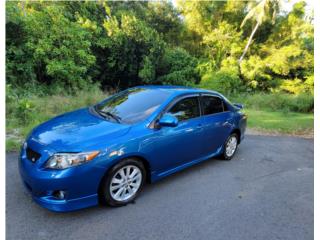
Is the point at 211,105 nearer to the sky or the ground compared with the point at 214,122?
nearer to the sky

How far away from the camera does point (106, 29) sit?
50.0ft

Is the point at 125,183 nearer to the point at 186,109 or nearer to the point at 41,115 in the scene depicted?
the point at 186,109

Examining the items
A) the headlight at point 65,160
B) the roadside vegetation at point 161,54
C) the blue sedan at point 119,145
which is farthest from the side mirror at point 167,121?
the roadside vegetation at point 161,54

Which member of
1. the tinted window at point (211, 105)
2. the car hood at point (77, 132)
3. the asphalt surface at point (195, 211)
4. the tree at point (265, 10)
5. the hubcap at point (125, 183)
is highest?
the tree at point (265, 10)

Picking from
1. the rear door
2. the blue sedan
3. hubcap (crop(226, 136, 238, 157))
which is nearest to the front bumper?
the blue sedan

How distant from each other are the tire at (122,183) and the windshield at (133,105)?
0.66 meters

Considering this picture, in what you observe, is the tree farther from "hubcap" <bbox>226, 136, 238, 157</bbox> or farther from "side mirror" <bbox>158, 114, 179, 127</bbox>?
"side mirror" <bbox>158, 114, 179, 127</bbox>

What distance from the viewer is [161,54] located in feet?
57.4

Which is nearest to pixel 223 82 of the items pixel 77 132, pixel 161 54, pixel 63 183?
pixel 161 54

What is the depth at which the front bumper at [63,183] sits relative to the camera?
249cm

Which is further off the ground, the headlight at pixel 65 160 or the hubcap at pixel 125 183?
the headlight at pixel 65 160

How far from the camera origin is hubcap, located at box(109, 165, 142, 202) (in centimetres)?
291

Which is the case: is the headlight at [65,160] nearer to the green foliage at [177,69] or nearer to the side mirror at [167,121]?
the side mirror at [167,121]

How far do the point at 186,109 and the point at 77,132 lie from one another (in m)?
1.80
